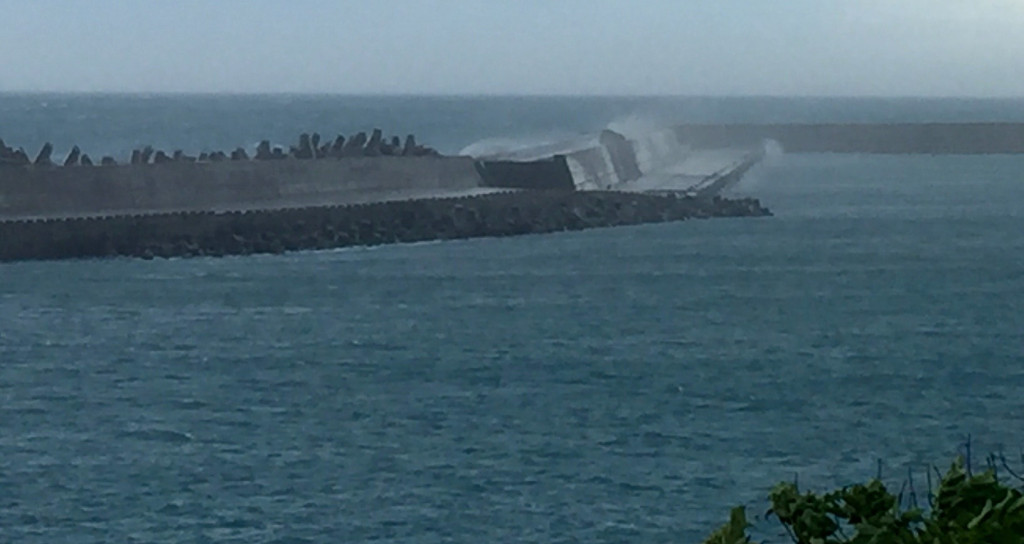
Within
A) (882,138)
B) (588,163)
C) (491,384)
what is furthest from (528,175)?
(882,138)

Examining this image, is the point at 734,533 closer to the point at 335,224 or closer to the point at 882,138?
the point at 335,224

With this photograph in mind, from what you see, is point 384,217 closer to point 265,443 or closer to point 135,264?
point 135,264

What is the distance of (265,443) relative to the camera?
15219mm

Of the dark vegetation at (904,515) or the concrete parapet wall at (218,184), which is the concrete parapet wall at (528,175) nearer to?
the concrete parapet wall at (218,184)

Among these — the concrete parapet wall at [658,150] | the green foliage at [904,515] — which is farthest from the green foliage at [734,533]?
the concrete parapet wall at [658,150]

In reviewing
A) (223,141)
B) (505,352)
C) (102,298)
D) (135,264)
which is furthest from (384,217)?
(223,141)

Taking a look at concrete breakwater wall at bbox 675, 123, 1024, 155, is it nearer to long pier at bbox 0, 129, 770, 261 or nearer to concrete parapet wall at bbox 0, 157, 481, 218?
long pier at bbox 0, 129, 770, 261

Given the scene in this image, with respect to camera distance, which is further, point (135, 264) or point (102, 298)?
point (135, 264)

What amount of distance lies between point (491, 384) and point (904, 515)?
1513 centimetres

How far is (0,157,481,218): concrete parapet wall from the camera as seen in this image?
30.0 metres

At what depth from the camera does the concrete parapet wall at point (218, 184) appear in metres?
30.0

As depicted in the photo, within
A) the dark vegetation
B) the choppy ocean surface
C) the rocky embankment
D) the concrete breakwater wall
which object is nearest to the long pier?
the rocky embankment

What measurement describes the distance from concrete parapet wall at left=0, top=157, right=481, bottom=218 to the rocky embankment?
1.44 metres

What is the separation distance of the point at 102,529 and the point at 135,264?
1611 cm
